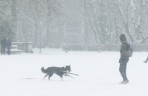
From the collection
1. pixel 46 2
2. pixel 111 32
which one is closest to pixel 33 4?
pixel 46 2

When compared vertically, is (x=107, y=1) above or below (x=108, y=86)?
above

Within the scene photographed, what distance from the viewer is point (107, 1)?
57375 mm

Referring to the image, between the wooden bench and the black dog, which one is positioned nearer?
the black dog

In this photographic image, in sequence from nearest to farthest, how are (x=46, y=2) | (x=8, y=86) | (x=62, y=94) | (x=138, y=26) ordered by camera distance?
(x=62, y=94) → (x=8, y=86) → (x=46, y=2) → (x=138, y=26)

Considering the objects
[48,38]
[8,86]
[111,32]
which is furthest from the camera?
[48,38]

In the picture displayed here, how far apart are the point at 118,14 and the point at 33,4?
18913 mm

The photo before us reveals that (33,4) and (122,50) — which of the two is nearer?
(122,50)

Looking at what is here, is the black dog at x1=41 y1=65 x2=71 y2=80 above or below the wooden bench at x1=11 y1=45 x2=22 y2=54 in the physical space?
below

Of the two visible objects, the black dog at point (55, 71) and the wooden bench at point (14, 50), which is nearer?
the black dog at point (55, 71)

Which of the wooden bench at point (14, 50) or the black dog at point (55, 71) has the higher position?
the wooden bench at point (14, 50)

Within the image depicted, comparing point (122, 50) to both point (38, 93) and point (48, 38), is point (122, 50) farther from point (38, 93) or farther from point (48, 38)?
point (48, 38)

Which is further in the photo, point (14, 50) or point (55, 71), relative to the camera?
point (14, 50)

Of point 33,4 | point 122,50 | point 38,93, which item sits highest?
point 33,4

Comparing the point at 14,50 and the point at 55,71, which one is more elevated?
the point at 14,50
